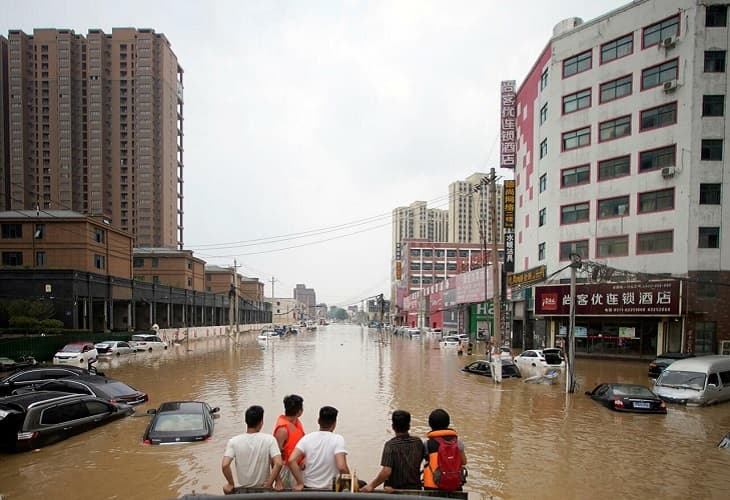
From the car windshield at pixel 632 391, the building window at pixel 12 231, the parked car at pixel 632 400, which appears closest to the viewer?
the parked car at pixel 632 400

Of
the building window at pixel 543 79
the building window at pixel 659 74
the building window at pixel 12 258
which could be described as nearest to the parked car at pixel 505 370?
the building window at pixel 659 74

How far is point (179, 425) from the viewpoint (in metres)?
12.2

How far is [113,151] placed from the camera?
10988 centimetres

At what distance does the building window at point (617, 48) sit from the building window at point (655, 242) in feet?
43.6

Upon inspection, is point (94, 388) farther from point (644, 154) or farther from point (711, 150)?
point (711, 150)

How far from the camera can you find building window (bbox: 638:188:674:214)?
3209cm

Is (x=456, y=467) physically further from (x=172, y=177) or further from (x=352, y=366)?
(x=172, y=177)

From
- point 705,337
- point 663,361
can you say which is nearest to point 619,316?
point 705,337

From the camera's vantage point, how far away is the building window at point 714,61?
31.4 meters

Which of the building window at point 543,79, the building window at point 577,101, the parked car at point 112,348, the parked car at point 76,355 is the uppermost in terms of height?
the building window at point 543,79

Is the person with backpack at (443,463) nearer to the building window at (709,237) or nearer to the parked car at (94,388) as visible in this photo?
the parked car at (94,388)

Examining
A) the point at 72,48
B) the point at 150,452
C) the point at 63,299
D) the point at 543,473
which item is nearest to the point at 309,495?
the point at 543,473

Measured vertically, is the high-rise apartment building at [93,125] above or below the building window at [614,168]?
above

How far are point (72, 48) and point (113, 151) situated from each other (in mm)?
23533
